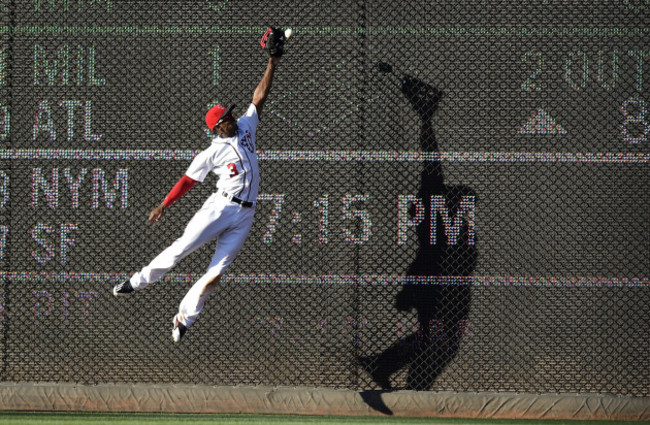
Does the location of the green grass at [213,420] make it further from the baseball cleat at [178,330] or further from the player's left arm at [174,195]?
the player's left arm at [174,195]

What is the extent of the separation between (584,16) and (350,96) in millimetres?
1775

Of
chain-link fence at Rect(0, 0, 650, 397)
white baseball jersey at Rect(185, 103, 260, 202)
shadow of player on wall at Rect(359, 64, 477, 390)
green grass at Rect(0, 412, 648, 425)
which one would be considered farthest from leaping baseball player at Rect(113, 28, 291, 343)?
shadow of player on wall at Rect(359, 64, 477, 390)

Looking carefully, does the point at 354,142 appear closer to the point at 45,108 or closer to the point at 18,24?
the point at 45,108

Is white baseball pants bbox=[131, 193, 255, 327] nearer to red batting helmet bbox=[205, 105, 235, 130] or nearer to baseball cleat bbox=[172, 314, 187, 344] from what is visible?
baseball cleat bbox=[172, 314, 187, 344]

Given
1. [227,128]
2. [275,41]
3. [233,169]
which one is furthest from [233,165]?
[275,41]

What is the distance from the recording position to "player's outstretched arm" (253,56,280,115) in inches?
163

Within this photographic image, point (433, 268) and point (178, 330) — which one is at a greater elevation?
point (433, 268)

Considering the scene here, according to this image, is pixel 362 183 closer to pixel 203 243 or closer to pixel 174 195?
pixel 203 243

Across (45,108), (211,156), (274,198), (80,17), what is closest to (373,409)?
(274,198)

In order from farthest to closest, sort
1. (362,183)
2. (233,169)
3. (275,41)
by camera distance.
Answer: (362,183) → (233,169) → (275,41)

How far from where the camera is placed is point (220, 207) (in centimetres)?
422

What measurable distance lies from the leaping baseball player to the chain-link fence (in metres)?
0.52

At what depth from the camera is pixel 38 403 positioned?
467cm

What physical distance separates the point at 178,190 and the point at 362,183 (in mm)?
1330
